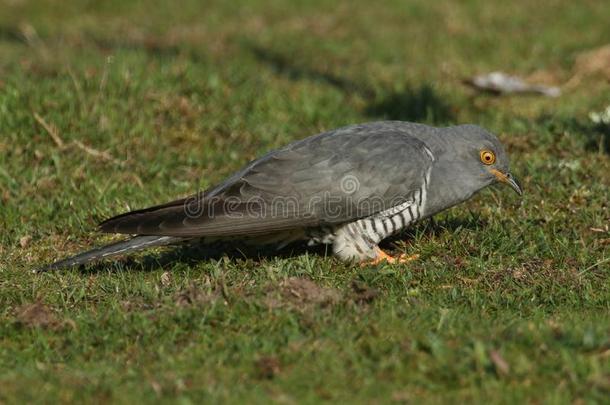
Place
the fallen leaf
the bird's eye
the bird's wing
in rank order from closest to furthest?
1. the bird's wing
2. the bird's eye
3. the fallen leaf

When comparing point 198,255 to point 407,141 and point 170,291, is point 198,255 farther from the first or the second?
point 407,141

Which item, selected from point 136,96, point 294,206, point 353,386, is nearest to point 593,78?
point 136,96

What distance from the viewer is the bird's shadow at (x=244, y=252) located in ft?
18.5

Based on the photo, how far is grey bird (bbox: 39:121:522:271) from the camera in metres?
5.25

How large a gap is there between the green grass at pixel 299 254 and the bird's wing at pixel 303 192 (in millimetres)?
280

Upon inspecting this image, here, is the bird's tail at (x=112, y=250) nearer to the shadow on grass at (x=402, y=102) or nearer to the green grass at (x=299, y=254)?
the green grass at (x=299, y=254)

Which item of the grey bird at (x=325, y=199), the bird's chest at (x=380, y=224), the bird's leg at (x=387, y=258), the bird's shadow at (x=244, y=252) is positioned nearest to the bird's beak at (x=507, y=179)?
the grey bird at (x=325, y=199)

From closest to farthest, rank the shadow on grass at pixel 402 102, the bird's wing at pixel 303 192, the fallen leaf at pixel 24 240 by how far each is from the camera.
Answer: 1. the bird's wing at pixel 303 192
2. the fallen leaf at pixel 24 240
3. the shadow on grass at pixel 402 102

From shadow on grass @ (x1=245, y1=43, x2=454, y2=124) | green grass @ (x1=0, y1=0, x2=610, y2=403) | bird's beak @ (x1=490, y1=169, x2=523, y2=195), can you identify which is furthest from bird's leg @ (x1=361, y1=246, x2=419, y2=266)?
shadow on grass @ (x1=245, y1=43, x2=454, y2=124)

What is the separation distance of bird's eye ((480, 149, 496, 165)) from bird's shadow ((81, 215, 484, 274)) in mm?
416

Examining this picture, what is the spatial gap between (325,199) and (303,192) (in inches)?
5.1

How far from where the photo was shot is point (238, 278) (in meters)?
5.16

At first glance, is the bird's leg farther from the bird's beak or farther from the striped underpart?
the bird's beak

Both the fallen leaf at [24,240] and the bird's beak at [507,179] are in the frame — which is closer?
the bird's beak at [507,179]
